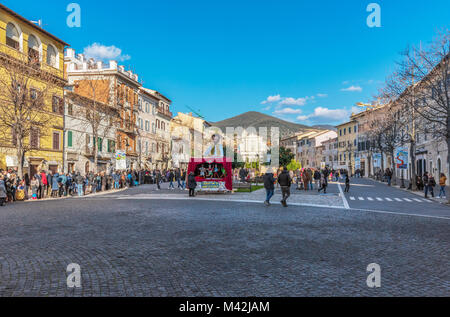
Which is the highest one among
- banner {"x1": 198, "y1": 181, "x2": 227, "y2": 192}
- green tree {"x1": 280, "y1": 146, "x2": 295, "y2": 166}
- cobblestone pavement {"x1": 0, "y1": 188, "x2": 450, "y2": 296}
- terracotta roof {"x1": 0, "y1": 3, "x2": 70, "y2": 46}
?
terracotta roof {"x1": 0, "y1": 3, "x2": 70, "y2": 46}

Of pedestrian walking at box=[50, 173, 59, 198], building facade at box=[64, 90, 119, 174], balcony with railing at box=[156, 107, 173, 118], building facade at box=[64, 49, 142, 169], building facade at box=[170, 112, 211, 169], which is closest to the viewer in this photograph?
pedestrian walking at box=[50, 173, 59, 198]

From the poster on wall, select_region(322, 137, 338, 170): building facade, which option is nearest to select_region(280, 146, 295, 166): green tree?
select_region(322, 137, 338, 170): building facade

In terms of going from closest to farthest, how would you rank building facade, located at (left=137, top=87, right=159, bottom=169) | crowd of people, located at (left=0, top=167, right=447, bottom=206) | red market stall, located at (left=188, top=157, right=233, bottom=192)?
crowd of people, located at (left=0, top=167, right=447, bottom=206)
red market stall, located at (left=188, top=157, right=233, bottom=192)
building facade, located at (left=137, top=87, right=159, bottom=169)

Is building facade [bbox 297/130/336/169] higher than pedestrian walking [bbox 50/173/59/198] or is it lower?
higher

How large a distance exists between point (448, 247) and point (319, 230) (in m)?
3.04

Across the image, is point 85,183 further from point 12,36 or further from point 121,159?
point 12,36

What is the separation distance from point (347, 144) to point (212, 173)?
67.2m

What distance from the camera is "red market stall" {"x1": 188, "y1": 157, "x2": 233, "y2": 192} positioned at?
83.1ft

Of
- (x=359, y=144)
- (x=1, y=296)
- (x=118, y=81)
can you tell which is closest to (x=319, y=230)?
(x=1, y=296)

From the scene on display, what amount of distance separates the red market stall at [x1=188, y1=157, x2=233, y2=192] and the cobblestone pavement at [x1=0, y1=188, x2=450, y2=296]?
13223mm

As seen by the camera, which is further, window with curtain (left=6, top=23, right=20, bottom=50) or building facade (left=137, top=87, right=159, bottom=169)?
building facade (left=137, top=87, right=159, bottom=169)

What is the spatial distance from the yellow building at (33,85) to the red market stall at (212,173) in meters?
10.6

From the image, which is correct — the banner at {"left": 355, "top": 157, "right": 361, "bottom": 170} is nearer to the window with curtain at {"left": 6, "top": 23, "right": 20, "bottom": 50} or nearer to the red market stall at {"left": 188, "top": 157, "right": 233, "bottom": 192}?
the red market stall at {"left": 188, "top": 157, "right": 233, "bottom": 192}

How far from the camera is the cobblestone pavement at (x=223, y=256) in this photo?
5.12 m
